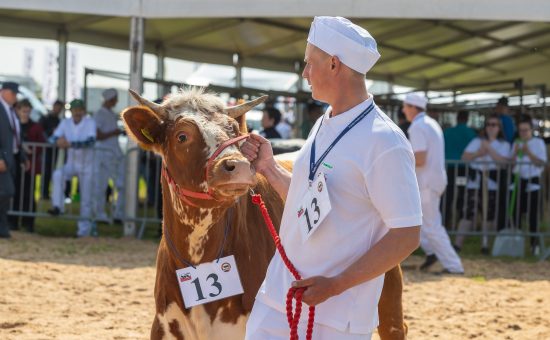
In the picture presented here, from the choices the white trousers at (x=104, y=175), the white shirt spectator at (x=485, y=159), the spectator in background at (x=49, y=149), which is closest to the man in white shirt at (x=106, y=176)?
the white trousers at (x=104, y=175)

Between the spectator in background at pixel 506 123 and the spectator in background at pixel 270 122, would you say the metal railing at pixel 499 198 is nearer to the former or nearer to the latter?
the spectator in background at pixel 506 123

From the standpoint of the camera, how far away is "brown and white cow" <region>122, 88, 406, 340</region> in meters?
4.61

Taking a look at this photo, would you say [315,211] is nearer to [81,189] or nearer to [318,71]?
[318,71]

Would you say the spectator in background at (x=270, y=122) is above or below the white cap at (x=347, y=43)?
above

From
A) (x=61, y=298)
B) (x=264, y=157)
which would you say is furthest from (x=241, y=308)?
(x=61, y=298)

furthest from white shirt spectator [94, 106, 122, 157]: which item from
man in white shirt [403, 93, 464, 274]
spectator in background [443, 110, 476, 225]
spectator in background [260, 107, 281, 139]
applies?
man in white shirt [403, 93, 464, 274]

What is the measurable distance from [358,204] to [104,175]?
10576mm

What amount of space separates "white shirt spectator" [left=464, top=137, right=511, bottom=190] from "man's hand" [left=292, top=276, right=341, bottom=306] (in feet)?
32.5

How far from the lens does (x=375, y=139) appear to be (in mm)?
3002

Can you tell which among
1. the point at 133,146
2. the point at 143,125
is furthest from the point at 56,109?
the point at 143,125

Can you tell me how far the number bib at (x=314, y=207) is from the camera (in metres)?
3.00

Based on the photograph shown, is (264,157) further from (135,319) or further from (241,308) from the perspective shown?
(135,319)

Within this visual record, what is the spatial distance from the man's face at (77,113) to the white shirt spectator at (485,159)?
571 centimetres

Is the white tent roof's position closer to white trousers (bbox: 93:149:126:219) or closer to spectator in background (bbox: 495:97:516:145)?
white trousers (bbox: 93:149:126:219)
